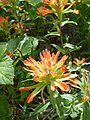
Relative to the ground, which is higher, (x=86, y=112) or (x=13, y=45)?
(x=13, y=45)

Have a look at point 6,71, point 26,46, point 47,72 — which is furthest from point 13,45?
point 47,72

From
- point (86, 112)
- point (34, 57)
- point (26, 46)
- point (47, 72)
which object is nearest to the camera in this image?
point (47, 72)

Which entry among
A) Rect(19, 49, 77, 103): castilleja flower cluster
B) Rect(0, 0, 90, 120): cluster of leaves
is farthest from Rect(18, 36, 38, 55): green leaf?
Rect(19, 49, 77, 103): castilleja flower cluster

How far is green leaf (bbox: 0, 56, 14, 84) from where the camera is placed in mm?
1279

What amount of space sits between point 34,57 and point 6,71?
1.45 ft

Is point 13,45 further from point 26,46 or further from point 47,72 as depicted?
point 47,72

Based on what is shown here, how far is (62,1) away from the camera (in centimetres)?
150

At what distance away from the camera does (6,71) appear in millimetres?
1320

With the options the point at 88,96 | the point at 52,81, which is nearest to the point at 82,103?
the point at 88,96

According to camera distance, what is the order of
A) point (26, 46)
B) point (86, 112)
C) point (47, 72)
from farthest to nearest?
1. point (26, 46)
2. point (86, 112)
3. point (47, 72)

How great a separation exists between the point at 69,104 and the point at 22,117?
13.4 inches

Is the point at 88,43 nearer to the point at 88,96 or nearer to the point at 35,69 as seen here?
the point at 88,96

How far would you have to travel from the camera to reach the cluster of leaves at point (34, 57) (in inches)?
51.6

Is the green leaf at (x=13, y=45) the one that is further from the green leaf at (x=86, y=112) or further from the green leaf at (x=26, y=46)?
the green leaf at (x=86, y=112)
